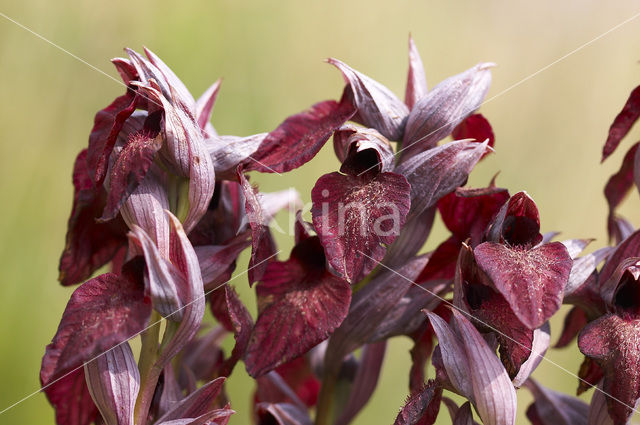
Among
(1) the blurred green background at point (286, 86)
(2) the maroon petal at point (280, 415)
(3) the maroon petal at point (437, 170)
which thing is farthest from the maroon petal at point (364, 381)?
(1) the blurred green background at point (286, 86)

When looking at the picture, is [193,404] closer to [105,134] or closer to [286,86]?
[105,134]

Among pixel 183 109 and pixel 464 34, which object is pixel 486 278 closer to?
pixel 183 109

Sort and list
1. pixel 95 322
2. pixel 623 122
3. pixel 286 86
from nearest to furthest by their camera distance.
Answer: pixel 95 322
pixel 623 122
pixel 286 86

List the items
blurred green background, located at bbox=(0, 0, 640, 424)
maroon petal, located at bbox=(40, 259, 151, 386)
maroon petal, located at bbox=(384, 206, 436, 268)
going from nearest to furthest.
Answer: maroon petal, located at bbox=(40, 259, 151, 386), maroon petal, located at bbox=(384, 206, 436, 268), blurred green background, located at bbox=(0, 0, 640, 424)

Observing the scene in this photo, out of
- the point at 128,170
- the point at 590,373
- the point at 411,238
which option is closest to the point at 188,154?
the point at 128,170

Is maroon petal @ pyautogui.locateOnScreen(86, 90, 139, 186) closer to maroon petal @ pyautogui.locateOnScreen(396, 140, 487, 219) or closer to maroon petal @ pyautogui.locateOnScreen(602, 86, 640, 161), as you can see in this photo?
maroon petal @ pyautogui.locateOnScreen(396, 140, 487, 219)

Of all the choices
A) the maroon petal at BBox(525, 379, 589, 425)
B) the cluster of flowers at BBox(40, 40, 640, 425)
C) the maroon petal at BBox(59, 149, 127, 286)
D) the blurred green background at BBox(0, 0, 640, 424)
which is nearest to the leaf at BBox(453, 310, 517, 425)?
the cluster of flowers at BBox(40, 40, 640, 425)

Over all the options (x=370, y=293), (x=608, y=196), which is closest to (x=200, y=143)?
(x=370, y=293)
